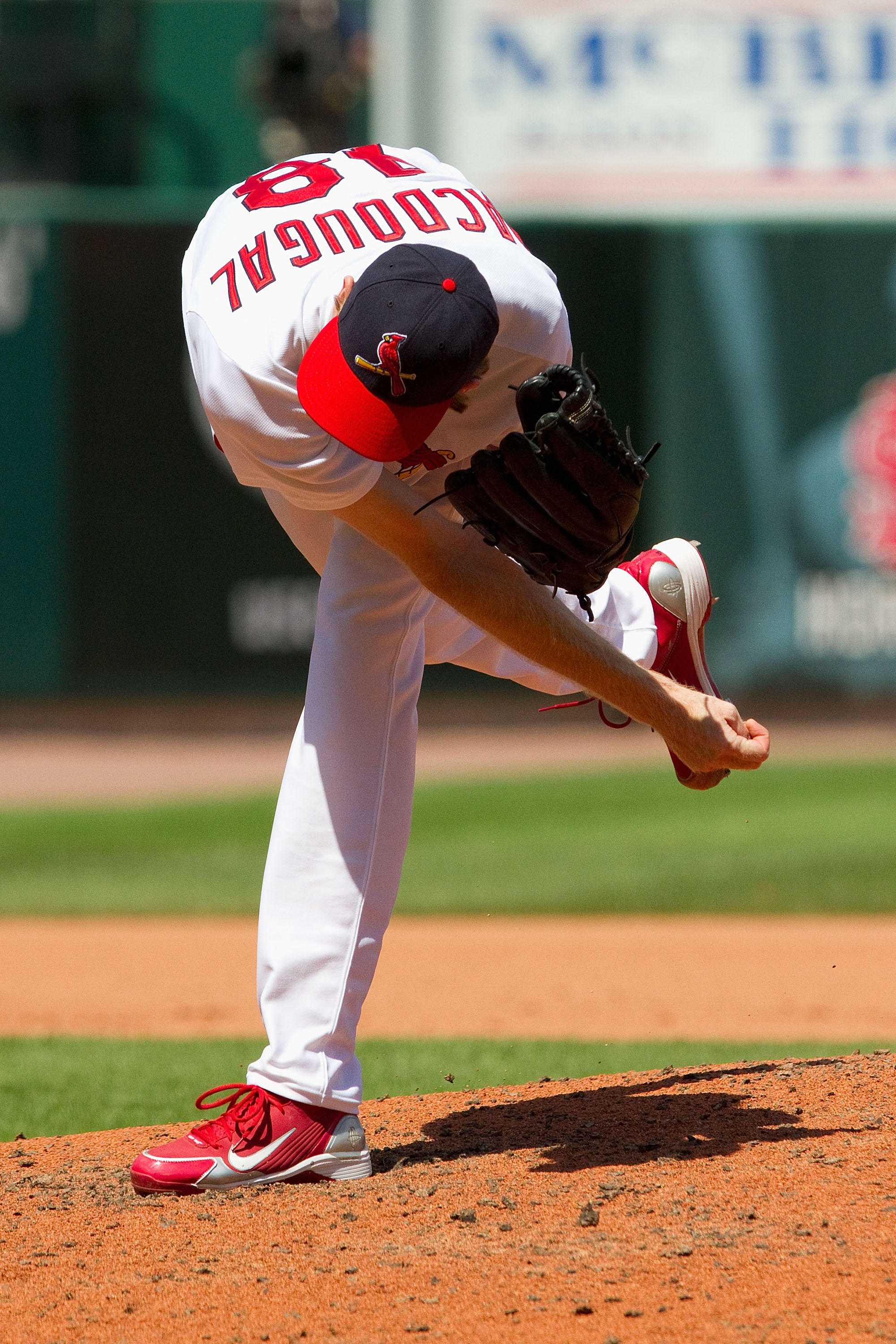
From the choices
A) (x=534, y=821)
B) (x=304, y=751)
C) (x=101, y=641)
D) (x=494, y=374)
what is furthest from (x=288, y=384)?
(x=101, y=641)

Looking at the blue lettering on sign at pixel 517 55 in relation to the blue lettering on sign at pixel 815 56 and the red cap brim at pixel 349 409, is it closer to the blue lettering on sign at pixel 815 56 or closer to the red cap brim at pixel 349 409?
the blue lettering on sign at pixel 815 56

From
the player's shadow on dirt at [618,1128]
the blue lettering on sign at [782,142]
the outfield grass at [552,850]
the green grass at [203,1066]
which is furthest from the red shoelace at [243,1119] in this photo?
the blue lettering on sign at [782,142]

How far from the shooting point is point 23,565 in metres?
12.2

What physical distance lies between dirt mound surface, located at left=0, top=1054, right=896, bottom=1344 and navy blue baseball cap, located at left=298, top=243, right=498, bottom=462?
40.1 inches

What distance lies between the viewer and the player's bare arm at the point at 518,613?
7.18ft

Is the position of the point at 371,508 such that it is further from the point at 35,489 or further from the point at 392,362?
the point at 35,489

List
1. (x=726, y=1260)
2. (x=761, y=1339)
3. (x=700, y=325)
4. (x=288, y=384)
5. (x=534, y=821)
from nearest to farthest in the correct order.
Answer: (x=761, y=1339) → (x=726, y=1260) → (x=288, y=384) → (x=534, y=821) → (x=700, y=325)

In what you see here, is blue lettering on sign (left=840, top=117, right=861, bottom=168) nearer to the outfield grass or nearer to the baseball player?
the outfield grass

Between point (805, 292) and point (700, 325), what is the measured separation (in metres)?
0.90

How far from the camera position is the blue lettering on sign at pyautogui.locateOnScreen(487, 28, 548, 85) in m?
14.2

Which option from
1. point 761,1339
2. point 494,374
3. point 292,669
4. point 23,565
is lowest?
point 292,669

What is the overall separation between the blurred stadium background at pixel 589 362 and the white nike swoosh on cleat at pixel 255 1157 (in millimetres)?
7478

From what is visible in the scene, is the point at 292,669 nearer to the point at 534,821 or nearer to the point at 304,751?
the point at 534,821

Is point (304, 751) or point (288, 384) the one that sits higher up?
point (288, 384)
